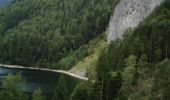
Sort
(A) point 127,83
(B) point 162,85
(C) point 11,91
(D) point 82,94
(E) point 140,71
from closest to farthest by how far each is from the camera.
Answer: (C) point 11,91 < (B) point 162,85 < (D) point 82,94 < (A) point 127,83 < (E) point 140,71

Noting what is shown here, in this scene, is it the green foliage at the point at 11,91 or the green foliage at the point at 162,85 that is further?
the green foliage at the point at 162,85

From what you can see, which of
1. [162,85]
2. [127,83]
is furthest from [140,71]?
[162,85]

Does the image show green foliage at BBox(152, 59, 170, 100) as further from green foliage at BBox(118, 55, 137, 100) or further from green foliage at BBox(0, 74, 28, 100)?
green foliage at BBox(0, 74, 28, 100)

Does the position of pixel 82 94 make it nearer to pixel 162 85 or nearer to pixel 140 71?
pixel 162 85

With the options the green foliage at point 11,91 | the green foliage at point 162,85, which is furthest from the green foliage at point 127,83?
the green foliage at point 11,91

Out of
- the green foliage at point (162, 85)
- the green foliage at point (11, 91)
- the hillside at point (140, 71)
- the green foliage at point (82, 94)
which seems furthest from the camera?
the green foliage at point (82, 94)

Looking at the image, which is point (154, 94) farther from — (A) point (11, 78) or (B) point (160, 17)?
(B) point (160, 17)

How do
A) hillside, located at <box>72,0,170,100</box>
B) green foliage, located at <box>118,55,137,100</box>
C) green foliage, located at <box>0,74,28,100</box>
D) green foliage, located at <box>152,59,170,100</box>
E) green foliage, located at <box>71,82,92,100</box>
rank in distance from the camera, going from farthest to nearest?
green foliage, located at <box>118,55,137,100</box>, green foliage, located at <box>71,82,92,100</box>, hillside, located at <box>72,0,170,100</box>, green foliage, located at <box>152,59,170,100</box>, green foliage, located at <box>0,74,28,100</box>

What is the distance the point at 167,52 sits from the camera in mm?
151250

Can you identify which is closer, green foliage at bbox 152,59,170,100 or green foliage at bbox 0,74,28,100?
green foliage at bbox 0,74,28,100

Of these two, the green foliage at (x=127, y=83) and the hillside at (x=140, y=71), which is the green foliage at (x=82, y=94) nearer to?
the hillside at (x=140, y=71)

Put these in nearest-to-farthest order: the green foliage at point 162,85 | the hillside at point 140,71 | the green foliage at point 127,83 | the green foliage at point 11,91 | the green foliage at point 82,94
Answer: the green foliage at point 11,91 < the green foliage at point 162,85 < the hillside at point 140,71 < the green foliage at point 82,94 < the green foliage at point 127,83

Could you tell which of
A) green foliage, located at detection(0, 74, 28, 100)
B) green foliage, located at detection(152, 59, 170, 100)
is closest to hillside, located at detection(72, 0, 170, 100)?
green foliage, located at detection(152, 59, 170, 100)

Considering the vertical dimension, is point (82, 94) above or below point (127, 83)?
below
